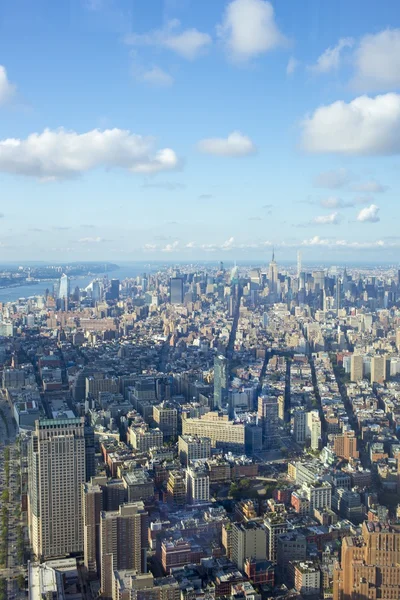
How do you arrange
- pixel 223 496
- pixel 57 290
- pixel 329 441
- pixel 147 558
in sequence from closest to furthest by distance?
1. pixel 147 558
2. pixel 223 496
3. pixel 329 441
4. pixel 57 290

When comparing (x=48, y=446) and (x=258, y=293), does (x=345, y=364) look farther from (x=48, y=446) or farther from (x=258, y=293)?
(x=48, y=446)

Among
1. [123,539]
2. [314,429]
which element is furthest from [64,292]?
[123,539]

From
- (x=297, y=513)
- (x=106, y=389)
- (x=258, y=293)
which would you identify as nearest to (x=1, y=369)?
(x=106, y=389)

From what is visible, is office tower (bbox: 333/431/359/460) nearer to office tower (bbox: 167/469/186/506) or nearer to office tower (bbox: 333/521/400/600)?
office tower (bbox: 167/469/186/506)

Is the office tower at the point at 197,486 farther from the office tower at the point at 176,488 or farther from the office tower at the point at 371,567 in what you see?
the office tower at the point at 371,567

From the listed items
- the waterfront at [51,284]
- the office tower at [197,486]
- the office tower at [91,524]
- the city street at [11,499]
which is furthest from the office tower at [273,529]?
the waterfront at [51,284]

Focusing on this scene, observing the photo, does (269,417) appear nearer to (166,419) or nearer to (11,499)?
(166,419)
